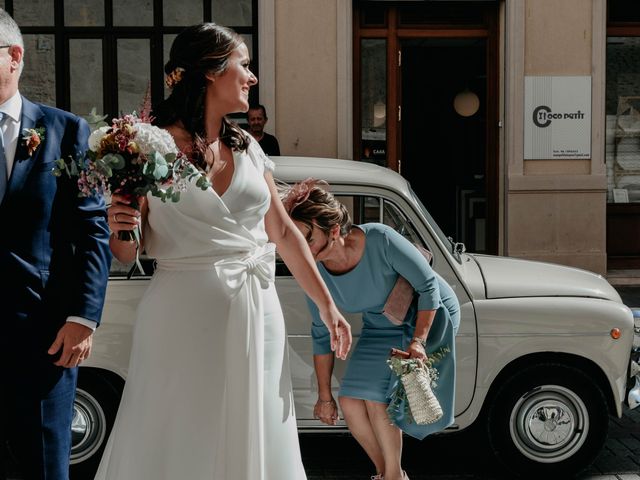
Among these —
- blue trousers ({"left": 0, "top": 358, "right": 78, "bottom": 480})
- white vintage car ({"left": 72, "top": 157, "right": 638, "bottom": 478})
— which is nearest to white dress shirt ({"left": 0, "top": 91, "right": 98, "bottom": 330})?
blue trousers ({"left": 0, "top": 358, "right": 78, "bottom": 480})

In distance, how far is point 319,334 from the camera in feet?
15.9

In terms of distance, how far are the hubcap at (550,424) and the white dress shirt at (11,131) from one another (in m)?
2.89

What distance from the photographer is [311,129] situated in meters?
13.3

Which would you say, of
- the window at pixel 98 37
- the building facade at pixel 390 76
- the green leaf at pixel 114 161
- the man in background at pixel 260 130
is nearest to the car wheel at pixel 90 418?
the green leaf at pixel 114 161

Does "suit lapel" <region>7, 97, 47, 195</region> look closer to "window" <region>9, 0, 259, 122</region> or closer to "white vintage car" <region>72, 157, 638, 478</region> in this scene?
"white vintage car" <region>72, 157, 638, 478</region>

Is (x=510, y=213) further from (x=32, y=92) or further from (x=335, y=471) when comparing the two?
(x=335, y=471)

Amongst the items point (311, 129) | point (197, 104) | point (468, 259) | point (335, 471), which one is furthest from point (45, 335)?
point (311, 129)

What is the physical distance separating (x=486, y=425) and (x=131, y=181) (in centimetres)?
302

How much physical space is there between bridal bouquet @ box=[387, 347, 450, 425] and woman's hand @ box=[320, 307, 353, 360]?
0.62 meters

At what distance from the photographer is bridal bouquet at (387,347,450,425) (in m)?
4.58

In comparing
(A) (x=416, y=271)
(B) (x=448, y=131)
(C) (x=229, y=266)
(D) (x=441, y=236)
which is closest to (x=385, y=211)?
(D) (x=441, y=236)

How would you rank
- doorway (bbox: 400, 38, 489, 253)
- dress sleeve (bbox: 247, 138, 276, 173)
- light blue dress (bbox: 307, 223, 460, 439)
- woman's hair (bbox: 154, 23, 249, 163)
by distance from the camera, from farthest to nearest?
doorway (bbox: 400, 38, 489, 253), light blue dress (bbox: 307, 223, 460, 439), dress sleeve (bbox: 247, 138, 276, 173), woman's hair (bbox: 154, 23, 249, 163)

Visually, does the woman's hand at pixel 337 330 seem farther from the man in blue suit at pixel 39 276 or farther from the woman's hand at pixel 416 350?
the man in blue suit at pixel 39 276

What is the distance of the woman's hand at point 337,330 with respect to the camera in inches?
156
